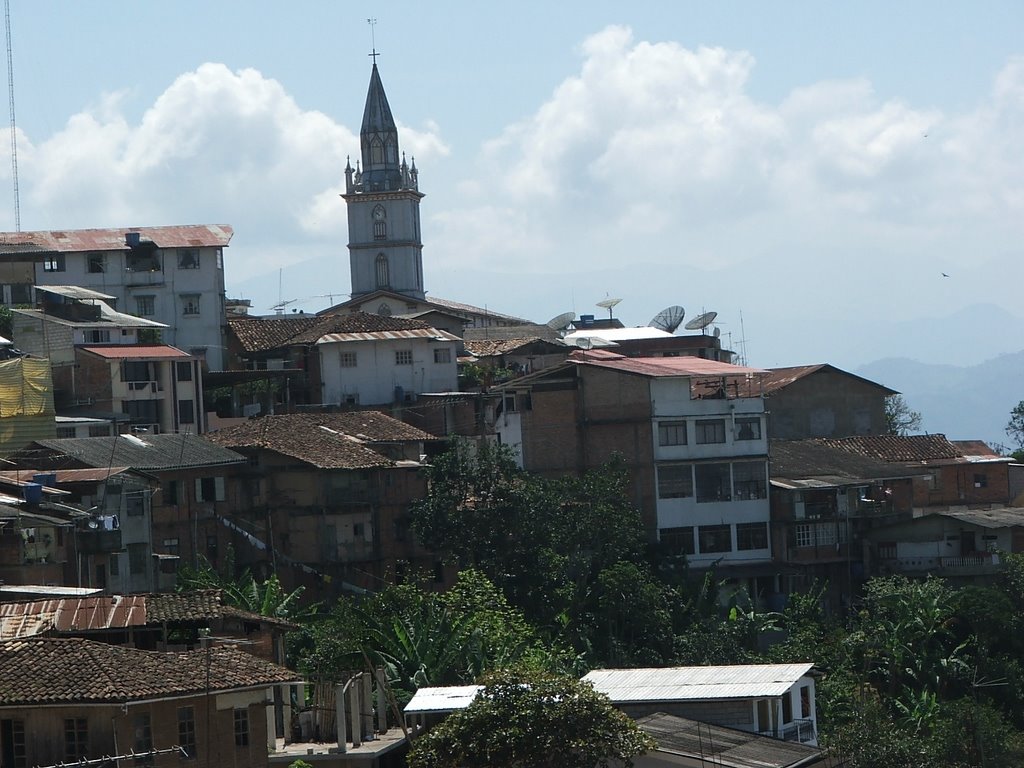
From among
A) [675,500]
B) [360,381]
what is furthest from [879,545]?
[360,381]

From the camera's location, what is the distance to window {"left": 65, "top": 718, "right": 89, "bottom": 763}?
2814cm

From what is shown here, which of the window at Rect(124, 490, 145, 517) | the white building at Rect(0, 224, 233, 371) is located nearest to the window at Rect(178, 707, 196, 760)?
the window at Rect(124, 490, 145, 517)

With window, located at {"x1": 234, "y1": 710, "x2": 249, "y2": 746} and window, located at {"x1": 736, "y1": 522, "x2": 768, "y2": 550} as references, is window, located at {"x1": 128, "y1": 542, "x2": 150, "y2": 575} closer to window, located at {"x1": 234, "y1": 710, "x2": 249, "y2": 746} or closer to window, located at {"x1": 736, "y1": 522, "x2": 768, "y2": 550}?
window, located at {"x1": 234, "y1": 710, "x2": 249, "y2": 746}

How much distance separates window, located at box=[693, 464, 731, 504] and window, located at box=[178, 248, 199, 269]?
935 inches

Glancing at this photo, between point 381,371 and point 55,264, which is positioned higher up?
point 55,264

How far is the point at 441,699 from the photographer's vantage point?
1416 inches

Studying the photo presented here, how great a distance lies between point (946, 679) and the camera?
5106 centimetres

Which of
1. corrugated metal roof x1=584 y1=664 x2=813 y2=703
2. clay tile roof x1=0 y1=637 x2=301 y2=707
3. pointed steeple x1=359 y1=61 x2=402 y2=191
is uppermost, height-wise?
pointed steeple x1=359 y1=61 x2=402 y2=191

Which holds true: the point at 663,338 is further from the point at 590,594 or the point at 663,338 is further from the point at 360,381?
the point at 590,594

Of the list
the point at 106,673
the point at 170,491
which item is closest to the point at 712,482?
the point at 170,491

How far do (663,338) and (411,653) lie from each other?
44.8 metres

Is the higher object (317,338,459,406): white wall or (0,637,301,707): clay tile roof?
(317,338,459,406): white wall

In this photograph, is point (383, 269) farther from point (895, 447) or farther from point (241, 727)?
point (241, 727)

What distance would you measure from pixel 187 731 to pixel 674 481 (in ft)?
107
